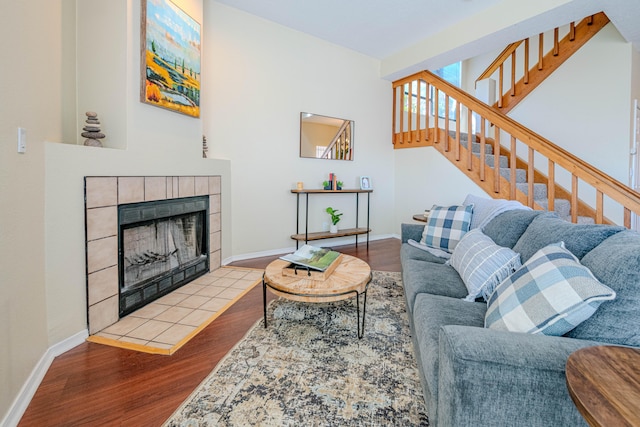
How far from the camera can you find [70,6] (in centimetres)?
211

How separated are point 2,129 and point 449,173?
432cm

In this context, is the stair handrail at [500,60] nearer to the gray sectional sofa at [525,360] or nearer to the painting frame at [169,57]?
the painting frame at [169,57]

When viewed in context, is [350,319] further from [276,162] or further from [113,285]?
[276,162]

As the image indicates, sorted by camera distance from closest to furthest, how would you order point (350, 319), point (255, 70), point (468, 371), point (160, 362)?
point (468, 371)
point (160, 362)
point (350, 319)
point (255, 70)

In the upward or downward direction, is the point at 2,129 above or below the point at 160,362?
above

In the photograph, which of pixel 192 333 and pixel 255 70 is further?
pixel 255 70

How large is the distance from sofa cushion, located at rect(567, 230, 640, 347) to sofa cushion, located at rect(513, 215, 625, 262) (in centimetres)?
25

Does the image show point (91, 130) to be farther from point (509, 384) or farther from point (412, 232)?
point (412, 232)

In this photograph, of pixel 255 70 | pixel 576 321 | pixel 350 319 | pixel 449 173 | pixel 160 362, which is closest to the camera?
pixel 576 321

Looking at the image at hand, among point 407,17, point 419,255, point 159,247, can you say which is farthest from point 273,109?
point 419,255

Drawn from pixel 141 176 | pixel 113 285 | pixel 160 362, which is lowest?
pixel 160 362

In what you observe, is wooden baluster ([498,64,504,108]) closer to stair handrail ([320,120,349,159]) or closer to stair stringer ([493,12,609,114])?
stair stringer ([493,12,609,114])

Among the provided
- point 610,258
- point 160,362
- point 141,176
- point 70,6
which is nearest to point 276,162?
point 141,176

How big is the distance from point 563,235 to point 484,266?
0.41 metres
